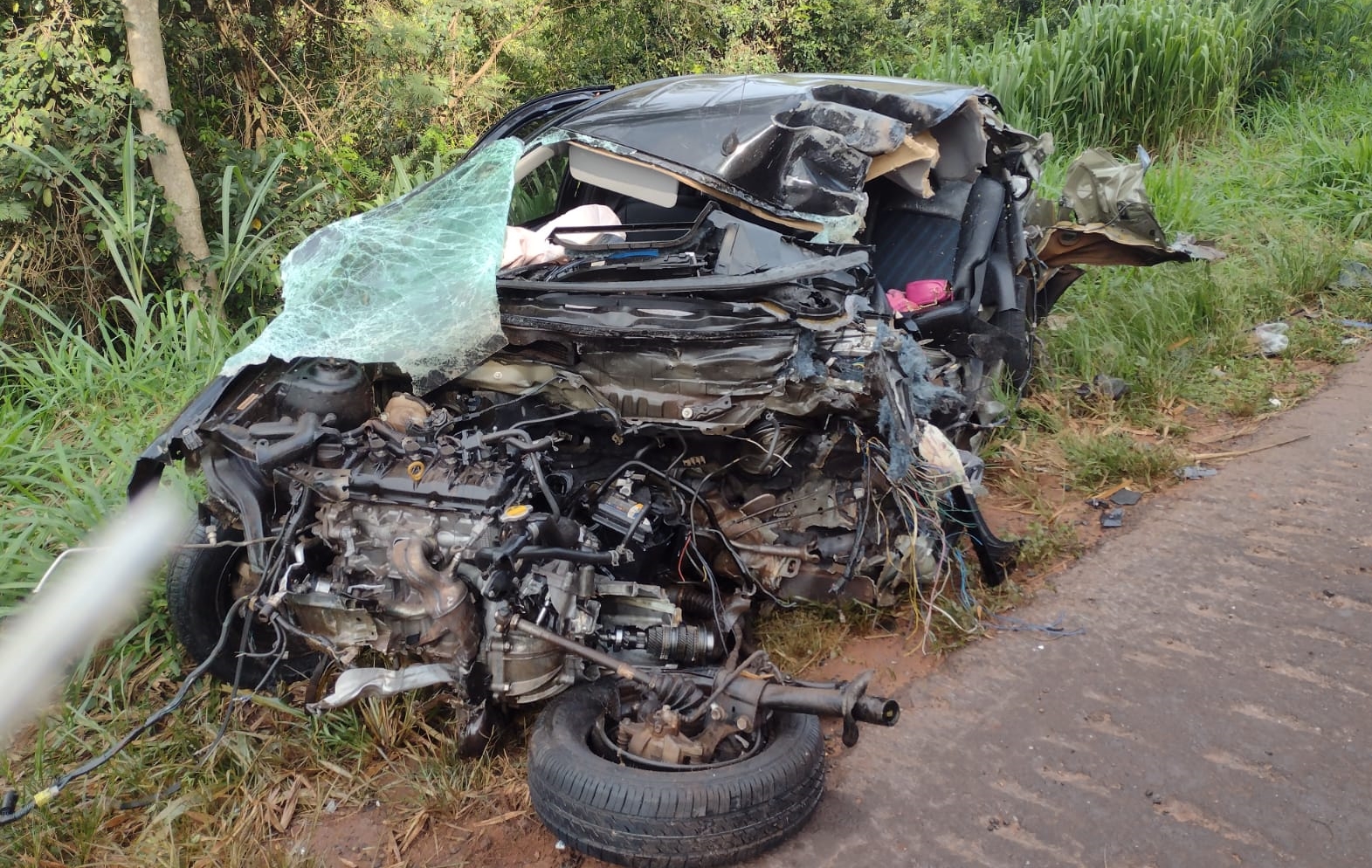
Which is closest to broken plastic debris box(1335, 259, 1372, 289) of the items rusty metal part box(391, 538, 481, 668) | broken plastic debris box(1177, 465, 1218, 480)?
broken plastic debris box(1177, 465, 1218, 480)

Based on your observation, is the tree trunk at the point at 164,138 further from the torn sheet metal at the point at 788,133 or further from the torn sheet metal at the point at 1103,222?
the torn sheet metal at the point at 1103,222

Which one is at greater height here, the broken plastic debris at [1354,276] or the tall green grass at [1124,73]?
the tall green grass at [1124,73]

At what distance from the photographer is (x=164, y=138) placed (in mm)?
5250

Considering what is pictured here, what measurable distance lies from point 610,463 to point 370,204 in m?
3.87

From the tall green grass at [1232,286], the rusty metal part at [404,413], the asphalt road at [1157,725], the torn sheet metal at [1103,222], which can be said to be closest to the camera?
the asphalt road at [1157,725]

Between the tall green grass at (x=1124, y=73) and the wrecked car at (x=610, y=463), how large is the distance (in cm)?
426

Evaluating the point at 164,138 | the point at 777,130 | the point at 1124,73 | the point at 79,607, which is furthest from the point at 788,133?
the point at 1124,73

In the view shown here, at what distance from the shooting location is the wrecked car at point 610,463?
98.0 inches

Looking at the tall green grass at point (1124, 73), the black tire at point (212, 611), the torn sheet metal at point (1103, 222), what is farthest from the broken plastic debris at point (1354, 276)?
the black tire at point (212, 611)

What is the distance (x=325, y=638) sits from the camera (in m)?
2.67

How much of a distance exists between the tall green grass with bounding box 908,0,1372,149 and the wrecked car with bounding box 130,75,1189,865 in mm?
4257

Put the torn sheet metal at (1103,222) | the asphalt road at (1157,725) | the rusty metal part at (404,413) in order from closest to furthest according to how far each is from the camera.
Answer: the asphalt road at (1157,725) → the rusty metal part at (404,413) → the torn sheet metal at (1103,222)

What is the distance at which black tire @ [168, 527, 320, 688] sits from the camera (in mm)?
2918

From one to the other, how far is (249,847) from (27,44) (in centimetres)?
449
